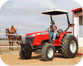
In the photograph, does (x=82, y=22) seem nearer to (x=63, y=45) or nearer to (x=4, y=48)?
(x=4, y=48)

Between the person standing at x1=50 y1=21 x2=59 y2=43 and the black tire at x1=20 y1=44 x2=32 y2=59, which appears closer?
the black tire at x1=20 y1=44 x2=32 y2=59

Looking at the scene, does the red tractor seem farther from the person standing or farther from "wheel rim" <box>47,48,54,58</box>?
the person standing

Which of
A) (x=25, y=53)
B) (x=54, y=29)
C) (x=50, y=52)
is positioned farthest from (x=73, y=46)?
(x=25, y=53)

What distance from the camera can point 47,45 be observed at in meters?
7.07

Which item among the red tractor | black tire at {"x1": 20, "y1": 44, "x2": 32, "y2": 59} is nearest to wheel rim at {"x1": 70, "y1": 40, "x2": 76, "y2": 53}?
the red tractor

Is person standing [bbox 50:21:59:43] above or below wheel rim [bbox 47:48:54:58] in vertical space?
above

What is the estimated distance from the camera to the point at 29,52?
799cm

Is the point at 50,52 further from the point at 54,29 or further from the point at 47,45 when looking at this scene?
the point at 54,29

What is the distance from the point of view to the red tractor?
7.14 metres

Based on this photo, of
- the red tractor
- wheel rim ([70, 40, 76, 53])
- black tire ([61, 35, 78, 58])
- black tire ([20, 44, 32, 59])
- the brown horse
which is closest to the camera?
the red tractor

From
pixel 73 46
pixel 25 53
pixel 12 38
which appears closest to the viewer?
pixel 25 53

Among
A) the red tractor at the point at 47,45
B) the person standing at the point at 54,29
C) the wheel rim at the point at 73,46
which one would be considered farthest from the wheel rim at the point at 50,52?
the wheel rim at the point at 73,46

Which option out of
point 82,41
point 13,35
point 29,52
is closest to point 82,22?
point 82,41

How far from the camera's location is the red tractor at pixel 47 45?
7.14m
